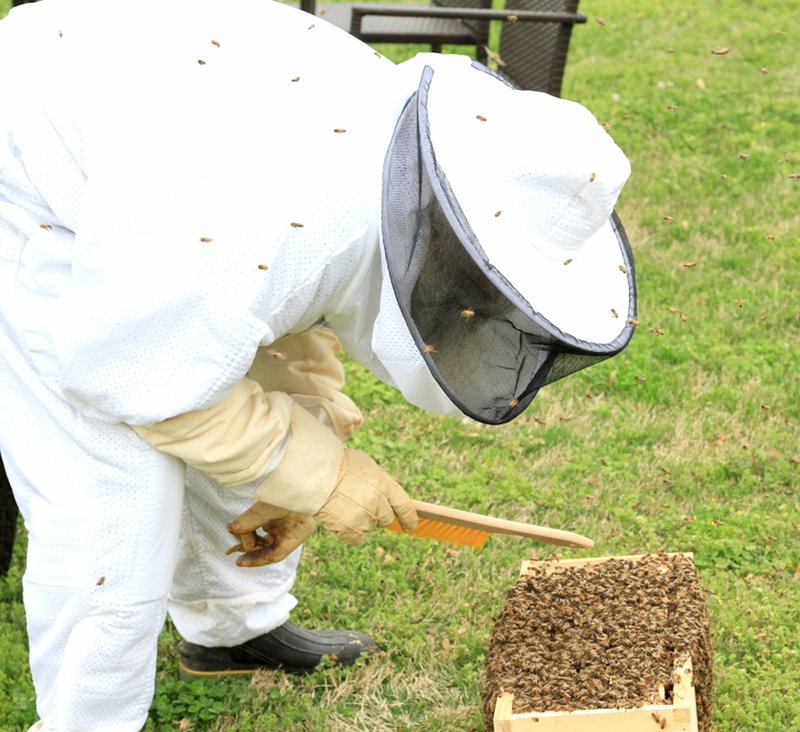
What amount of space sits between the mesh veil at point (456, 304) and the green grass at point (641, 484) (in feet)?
4.27

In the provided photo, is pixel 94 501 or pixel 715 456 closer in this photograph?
pixel 94 501

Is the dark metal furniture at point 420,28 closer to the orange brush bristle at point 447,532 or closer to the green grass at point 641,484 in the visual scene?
the green grass at point 641,484

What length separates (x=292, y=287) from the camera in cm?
247

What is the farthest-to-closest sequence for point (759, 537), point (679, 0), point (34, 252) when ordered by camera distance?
point (679, 0) < point (759, 537) < point (34, 252)

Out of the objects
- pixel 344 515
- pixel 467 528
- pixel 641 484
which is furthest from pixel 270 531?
pixel 641 484

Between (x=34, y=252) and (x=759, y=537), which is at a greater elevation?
(x=34, y=252)

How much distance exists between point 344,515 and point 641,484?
1.98 metres

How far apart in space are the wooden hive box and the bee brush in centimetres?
10

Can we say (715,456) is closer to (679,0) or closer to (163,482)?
(163,482)

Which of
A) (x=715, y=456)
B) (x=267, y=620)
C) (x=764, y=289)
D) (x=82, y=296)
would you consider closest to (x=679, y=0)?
(x=764, y=289)

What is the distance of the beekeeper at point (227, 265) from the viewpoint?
7.91 feet

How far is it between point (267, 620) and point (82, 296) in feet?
4.76

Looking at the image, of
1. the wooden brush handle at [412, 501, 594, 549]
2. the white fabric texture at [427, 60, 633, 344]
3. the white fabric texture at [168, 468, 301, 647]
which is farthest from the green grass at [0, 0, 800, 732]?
the white fabric texture at [427, 60, 633, 344]

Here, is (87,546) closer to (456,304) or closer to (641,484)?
(456,304)
